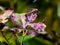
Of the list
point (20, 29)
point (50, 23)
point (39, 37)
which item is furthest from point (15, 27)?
point (50, 23)

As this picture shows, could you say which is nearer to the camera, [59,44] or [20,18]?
[20,18]

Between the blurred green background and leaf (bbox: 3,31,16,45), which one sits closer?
leaf (bbox: 3,31,16,45)

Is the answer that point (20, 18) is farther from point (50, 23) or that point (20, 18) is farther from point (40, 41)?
point (50, 23)

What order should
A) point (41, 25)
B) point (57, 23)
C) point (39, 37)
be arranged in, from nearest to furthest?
point (41, 25) < point (39, 37) < point (57, 23)

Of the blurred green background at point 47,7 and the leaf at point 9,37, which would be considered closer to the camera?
the leaf at point 9,37

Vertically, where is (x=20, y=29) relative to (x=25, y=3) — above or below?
below

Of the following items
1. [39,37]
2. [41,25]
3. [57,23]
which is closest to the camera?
[41,25]

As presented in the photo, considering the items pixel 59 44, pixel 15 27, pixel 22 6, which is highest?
pixel 22 6

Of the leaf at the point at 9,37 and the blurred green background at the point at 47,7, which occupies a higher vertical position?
the blurred green background at the point at 47,7

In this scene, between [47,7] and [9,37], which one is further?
[47,7]

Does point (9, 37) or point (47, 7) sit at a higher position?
point (47, 7)

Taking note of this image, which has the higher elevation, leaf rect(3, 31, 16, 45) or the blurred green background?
the blurred green background
